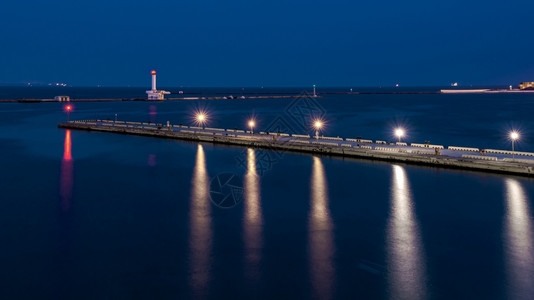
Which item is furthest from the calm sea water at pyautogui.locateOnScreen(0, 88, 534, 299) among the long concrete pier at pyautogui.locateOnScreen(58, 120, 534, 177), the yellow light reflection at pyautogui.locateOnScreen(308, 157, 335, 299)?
the long concrete pier at pyautogui.locateOnScreen(58, 120, 534, 177)

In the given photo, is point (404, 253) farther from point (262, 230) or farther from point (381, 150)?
point (381, 150)

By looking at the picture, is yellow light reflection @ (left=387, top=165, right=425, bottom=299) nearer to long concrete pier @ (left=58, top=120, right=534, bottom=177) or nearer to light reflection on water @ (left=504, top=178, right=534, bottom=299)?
light reflection on water @ (left=504, top=178, right=534, bottom=299)

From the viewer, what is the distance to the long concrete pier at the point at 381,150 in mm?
39500

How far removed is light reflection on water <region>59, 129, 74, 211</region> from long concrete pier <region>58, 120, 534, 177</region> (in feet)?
54.6

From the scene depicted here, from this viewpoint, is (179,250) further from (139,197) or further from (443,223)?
(443,223)

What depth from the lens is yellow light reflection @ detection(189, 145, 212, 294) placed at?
1936 centimetres

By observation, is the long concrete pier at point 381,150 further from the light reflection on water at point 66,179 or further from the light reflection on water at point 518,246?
the light reflection on water at point 66,179

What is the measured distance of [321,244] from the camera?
2297cm

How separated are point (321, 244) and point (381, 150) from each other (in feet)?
83.8

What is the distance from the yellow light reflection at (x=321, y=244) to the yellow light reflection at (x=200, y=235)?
180 inches

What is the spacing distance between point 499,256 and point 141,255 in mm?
16600

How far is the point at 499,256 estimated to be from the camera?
2173 cm

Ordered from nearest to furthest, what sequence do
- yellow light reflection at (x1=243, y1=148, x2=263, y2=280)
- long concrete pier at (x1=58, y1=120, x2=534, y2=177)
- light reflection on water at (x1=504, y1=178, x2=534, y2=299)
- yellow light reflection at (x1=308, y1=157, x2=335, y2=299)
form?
light reflection on water at (x1=504, y1=178, x2=534, y2=299) → yellow light reflection at (x1=308, y1=157, x2=335, y2=299) → yellow light reflection at (x1=243, y1=148, x2=263, y2=280) → long concrete pier at (x1=58, y1=120, x2=534, y2=177)

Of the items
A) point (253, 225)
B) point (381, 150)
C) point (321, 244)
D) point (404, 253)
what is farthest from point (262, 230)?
point (381, 150)
